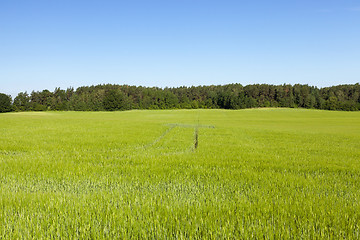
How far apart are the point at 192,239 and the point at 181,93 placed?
170m

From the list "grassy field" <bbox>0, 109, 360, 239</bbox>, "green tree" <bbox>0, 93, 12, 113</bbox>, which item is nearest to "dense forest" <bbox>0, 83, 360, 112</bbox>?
"green tree" <bbox>0, 93, 12, 113</bbox>

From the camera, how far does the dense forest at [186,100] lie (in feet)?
406

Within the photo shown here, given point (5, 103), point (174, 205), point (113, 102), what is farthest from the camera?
point (113, 102)

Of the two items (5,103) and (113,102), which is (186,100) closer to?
(113,102)

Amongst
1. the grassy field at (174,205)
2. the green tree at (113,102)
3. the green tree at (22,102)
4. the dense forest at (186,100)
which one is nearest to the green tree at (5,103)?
the dense forest at (186,100)

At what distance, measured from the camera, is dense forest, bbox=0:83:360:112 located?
12362 cm

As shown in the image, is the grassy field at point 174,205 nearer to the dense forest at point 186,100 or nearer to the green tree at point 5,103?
the dense forest at point 186,100

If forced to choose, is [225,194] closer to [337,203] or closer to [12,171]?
[337,203]

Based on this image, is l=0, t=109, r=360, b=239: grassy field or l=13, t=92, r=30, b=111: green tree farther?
l=13, t=92, r=30, b=111: green tree

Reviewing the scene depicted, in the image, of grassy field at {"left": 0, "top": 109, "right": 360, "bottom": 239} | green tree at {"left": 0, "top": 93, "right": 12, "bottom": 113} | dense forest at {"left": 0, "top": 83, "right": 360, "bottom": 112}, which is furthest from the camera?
dense forest at {"left": 0, "top": 83, "right": 360, "bottom": 112}

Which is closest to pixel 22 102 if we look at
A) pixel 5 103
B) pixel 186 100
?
pixel 5 103

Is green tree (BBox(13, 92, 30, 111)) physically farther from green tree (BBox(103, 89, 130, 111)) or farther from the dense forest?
green tree (BBox(103, 89, 130, 111))

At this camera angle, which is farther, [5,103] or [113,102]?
[113,102]

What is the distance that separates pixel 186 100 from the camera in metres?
153
